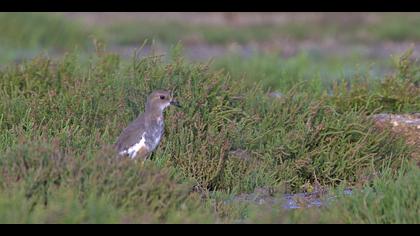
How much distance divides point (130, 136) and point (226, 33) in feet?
39.9

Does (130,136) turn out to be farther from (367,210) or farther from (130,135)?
(367,210)

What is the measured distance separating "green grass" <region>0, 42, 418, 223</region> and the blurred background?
4.98 metres

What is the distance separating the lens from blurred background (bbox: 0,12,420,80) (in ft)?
59.1

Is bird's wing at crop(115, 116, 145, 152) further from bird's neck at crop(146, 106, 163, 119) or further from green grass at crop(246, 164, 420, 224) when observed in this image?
green grass at crop(246, 164, 420, 224)

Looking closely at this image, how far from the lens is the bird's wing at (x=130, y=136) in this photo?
862cm

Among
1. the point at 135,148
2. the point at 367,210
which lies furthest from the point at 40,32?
the point at 367,210

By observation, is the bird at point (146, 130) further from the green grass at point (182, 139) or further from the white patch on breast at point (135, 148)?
the green grass at point (182, 139)

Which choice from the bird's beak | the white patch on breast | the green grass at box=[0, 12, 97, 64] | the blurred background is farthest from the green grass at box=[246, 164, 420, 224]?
the green grass at box=[0, 12, 97, 64]

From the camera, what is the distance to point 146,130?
8812 mm
